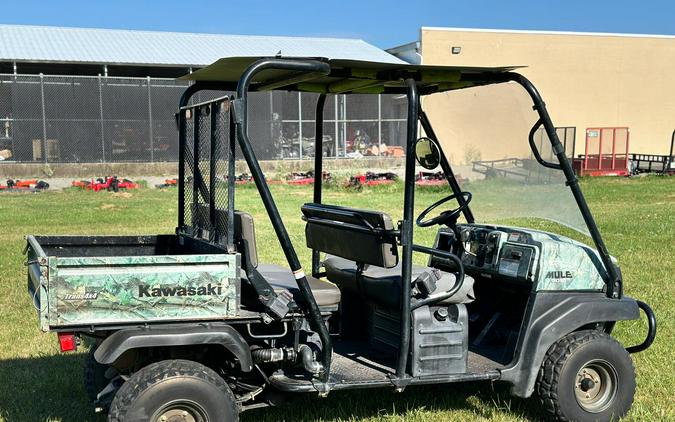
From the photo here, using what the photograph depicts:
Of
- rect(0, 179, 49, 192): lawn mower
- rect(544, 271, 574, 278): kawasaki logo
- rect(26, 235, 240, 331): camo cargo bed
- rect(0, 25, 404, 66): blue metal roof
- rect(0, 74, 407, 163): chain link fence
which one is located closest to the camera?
rect(26, 235, 240, 331): camo cargo bed

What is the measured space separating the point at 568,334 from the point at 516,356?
352mm

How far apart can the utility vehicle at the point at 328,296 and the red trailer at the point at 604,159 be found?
25288 millimetres

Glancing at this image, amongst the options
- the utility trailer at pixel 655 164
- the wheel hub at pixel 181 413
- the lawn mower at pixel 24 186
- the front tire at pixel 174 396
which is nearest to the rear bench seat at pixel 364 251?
the front tire at pixel 174 396

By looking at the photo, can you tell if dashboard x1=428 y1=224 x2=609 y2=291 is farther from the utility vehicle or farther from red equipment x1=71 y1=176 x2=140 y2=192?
red equipment x1=71 y1=176 x2=140 y2=192

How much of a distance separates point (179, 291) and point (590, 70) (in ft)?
117

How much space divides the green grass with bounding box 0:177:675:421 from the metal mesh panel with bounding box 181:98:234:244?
1215 mm

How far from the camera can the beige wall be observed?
3509 centimetres

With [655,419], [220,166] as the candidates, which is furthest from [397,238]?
[655,419]

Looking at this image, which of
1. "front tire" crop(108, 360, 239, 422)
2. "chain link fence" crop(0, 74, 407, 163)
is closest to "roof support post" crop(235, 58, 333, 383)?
"front tire" crop(108, 360, 239, 422)

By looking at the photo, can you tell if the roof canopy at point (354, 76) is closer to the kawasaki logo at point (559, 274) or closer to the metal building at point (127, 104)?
the kawasaki logo at point (559, 274)

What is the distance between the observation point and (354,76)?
4.62 meters

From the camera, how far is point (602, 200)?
20.0m

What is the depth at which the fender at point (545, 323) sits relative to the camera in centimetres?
473

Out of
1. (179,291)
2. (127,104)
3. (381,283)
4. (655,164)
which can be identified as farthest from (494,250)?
(655,164)
